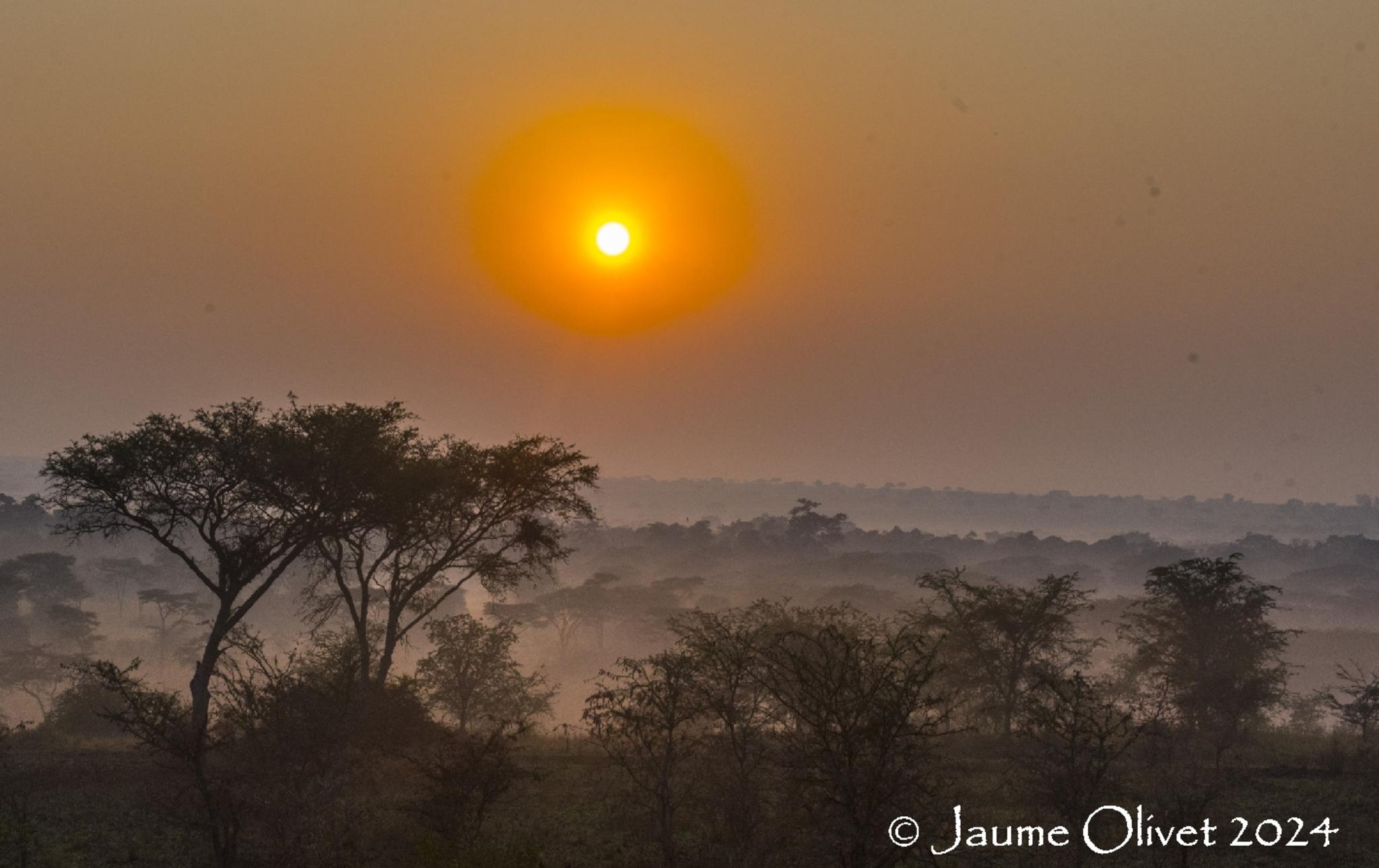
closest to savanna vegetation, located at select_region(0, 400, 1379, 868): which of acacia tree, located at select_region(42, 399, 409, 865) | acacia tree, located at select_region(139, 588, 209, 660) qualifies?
acacia tree, located at select_region(42, 399, 409, 865)

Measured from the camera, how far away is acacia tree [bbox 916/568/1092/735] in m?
36.0

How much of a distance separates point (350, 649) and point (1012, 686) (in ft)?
94.5

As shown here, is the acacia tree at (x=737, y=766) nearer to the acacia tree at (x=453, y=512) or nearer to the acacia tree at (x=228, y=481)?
the acacia tree at (x=453, y=512)

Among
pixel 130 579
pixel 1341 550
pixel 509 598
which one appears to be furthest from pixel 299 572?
pixel 1341 550

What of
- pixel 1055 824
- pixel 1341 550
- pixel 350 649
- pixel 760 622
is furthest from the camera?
pixel 1341 550

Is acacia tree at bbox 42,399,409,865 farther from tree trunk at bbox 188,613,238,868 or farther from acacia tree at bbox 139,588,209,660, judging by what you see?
acacia tree at bbox 139,588,209,660

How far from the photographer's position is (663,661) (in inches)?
693

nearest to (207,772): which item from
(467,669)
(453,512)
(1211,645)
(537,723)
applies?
(453,512)

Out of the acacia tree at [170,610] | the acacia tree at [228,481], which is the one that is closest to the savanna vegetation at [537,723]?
the acacia tree at [228,481]

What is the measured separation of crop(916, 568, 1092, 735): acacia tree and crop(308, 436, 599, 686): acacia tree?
58.1 feet

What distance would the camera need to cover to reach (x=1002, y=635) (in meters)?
38.7

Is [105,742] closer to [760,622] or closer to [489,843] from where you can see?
[489,843]

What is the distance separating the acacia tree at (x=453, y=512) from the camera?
1084 inches

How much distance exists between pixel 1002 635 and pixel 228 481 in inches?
1373
